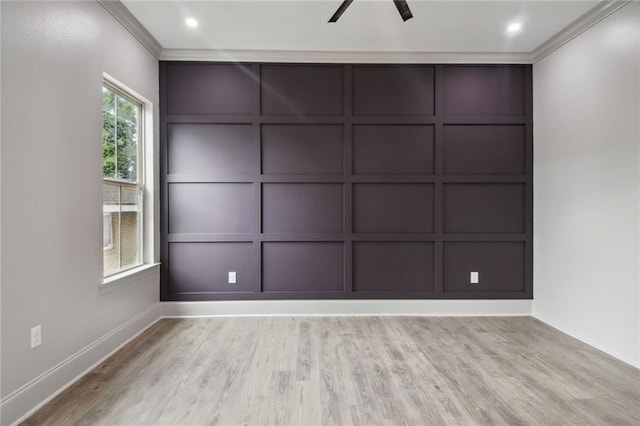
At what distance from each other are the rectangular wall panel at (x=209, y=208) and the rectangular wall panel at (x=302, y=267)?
16.3 inches

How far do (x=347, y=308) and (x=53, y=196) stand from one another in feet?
9.03

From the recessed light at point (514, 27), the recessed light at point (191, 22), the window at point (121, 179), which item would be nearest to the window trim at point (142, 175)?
the window at point (121, 179)

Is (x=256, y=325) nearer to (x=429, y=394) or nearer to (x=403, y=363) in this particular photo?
(x=403, y=363)

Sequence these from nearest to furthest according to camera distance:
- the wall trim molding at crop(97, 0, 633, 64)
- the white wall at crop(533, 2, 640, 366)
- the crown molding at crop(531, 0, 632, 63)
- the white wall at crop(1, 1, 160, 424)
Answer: the white wall at crop(1, 1, 160, 424)
the white wall at crop(533, 2, 640, 366)
the crown molding at crop(531, 0, 632, 63)
the wall trim molding at crop(97, 0, 633, 64)

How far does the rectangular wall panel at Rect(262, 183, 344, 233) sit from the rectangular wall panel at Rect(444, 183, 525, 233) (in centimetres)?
122

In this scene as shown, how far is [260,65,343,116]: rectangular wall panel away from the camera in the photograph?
3613 mm

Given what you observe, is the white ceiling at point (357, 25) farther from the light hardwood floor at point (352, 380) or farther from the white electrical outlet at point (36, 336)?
the light hardwood floor at point (352, 380)

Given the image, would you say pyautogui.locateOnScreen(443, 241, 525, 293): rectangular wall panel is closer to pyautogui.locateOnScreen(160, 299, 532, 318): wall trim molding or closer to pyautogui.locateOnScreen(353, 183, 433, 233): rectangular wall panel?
pyautogui.locateOnScreen(160, 299, 532, 318): wall trim molding

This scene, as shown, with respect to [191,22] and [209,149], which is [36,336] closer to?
[209,149]

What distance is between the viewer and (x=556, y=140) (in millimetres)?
3320

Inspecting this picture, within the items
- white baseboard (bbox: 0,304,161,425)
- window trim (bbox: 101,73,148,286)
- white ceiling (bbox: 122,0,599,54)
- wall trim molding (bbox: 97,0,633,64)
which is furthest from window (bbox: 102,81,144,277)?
white ceiling (bbox: 122,0,599,54)

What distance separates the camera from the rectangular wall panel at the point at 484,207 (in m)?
3.67

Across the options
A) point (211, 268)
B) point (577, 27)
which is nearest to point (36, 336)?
point (211, 268)

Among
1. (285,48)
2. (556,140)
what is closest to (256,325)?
(285,48)
